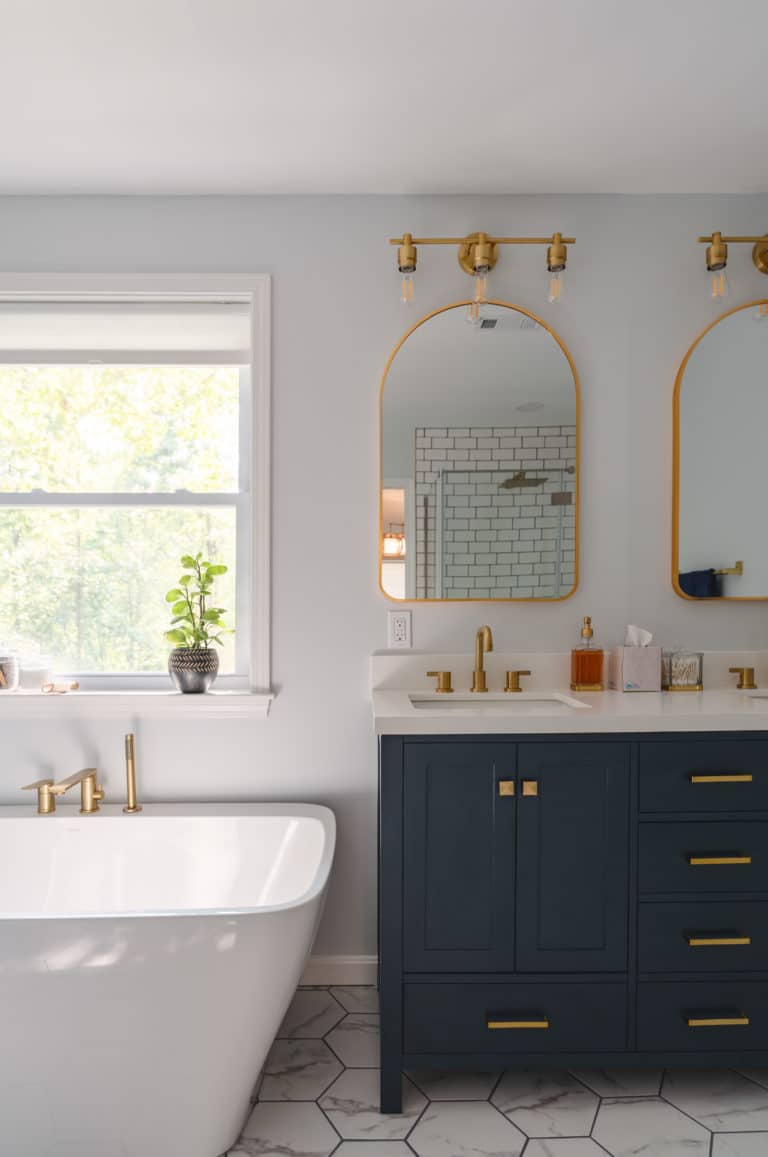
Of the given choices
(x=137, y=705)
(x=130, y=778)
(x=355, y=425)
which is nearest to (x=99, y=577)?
(x=137, y=705)

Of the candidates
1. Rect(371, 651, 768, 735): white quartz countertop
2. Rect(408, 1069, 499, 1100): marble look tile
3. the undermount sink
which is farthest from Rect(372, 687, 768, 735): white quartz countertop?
Rect(408, 1069, 499, 1100): marble look tile

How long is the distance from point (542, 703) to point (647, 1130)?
102 cm

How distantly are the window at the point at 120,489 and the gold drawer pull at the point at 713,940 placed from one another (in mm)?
1454

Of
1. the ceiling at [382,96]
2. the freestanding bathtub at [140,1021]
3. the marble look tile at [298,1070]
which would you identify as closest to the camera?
the freestanding bathtub at [140,1021]

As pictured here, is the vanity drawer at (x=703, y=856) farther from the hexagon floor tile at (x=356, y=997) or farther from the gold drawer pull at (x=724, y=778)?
the hexagon floor tile at (x=356, y=997)

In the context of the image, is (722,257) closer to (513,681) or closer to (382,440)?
(382,440)

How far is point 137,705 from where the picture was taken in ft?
7.64

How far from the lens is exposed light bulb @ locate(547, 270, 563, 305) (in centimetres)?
223

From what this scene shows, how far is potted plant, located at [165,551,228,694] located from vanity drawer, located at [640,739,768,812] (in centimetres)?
128

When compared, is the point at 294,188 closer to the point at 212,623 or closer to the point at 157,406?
the point at 157,406

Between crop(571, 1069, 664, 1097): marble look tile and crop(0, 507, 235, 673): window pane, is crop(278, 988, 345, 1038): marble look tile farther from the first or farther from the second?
crop(0, 507, 235, 673): window pane

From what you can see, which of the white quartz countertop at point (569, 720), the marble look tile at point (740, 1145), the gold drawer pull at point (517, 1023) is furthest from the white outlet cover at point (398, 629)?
the marble look tile at point (740, 1145)

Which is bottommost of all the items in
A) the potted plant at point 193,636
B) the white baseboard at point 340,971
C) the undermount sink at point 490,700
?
the white baseboard at point 340,971

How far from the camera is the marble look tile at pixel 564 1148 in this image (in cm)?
167
